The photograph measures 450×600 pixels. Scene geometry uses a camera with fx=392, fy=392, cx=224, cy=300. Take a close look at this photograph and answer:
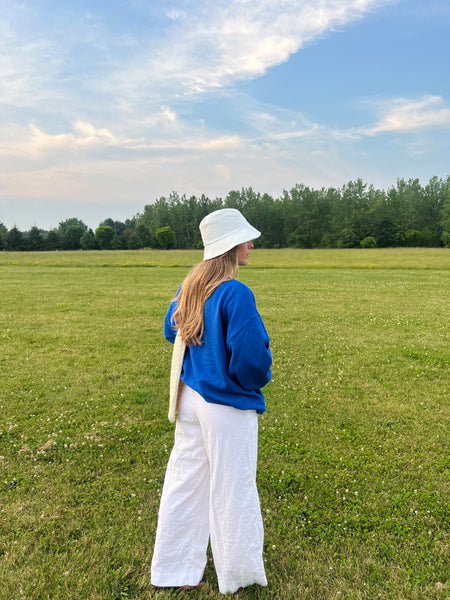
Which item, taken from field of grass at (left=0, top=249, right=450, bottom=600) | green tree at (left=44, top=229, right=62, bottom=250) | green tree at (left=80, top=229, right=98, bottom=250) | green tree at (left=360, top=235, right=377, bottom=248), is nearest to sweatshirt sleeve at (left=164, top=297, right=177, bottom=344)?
field of grass at (left=0, top=249, right=450, bottom=600)

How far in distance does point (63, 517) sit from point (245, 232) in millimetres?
3414

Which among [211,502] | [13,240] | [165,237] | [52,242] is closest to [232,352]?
[211,502]

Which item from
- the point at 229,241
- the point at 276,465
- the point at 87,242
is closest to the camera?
the point at 229,241

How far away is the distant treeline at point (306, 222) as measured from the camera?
91062mm

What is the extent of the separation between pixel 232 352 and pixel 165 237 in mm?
106634

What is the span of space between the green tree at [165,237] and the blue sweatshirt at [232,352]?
345ft

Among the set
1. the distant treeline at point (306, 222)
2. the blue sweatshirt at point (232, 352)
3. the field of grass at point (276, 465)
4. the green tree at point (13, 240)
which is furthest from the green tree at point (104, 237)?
the blue sweatshirt at point (232, 352)

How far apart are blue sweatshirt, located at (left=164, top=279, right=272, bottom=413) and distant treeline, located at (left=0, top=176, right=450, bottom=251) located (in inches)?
3683

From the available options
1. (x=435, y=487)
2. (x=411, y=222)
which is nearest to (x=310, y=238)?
(x=411, y=222)

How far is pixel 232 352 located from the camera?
2604 millimetres

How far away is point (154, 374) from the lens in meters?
8.12

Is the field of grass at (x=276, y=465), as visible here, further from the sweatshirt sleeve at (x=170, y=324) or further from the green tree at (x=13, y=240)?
the green tree at (x=13, y=240)

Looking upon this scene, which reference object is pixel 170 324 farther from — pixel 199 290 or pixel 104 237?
pixel 104 237

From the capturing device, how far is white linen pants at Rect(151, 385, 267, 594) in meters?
2.79
